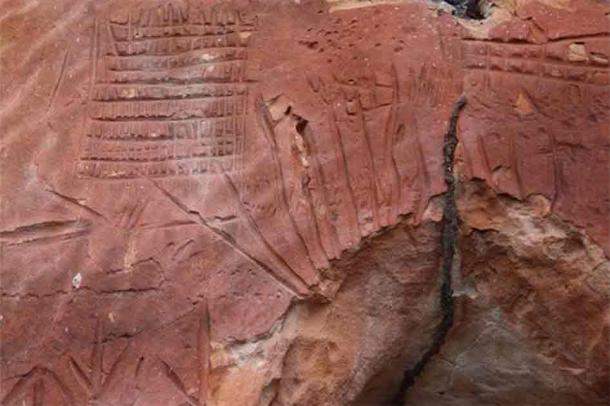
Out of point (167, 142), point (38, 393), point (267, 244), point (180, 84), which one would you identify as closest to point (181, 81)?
point (180, 84)

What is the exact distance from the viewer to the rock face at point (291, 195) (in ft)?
7.46

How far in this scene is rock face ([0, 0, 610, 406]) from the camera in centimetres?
227

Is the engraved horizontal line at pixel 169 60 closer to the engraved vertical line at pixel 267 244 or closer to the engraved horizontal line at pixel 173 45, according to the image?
the engraved horizontal line at pixel 173 45

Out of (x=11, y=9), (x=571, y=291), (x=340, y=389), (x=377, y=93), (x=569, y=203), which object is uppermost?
(x=11, y=9)

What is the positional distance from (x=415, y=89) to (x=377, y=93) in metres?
0.06

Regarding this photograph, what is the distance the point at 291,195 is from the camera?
2.29 meters

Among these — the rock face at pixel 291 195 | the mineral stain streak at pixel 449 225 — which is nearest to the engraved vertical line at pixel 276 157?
the rock face at pixel 291 195

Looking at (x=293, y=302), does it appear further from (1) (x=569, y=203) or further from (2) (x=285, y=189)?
(1) (x=569, y=203)

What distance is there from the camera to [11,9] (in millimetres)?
2459

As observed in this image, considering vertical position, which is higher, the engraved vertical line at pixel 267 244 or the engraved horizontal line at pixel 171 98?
the engraved horizontal line at pixel 171 98

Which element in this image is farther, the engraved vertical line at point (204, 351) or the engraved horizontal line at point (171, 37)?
the engraved horizontal line at point (171, 37)

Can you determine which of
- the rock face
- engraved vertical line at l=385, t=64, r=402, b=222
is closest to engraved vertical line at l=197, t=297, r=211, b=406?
the rock face

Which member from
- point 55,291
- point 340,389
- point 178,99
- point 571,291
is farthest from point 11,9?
point 571,291

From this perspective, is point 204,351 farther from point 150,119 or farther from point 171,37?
point 171,37
